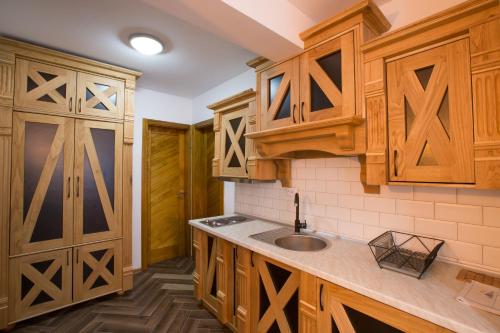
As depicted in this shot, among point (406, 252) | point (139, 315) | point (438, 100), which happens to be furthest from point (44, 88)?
point (406, 252)

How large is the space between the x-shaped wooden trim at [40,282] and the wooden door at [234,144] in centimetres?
192

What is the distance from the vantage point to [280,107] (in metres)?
1.95

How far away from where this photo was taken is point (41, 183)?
7.28 ft

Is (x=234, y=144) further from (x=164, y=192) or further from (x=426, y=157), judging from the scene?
(x=164, y=192)

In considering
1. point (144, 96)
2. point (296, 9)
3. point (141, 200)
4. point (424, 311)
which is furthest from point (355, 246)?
point (144, 96)

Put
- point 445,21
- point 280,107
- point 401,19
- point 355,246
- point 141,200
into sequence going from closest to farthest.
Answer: point 445,21, point 401,19, point 355,246, point 280,107, point 141,200

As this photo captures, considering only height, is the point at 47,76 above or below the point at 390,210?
above

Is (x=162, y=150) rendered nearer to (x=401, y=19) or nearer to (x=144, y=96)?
(x=144, y=96)

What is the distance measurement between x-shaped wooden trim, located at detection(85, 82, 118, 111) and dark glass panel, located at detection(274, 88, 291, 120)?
1.93 meters

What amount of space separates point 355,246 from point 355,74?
120cm

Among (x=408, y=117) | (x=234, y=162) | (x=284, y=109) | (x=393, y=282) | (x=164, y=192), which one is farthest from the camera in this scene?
(x=164, y=192)

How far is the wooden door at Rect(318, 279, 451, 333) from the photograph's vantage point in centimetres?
101

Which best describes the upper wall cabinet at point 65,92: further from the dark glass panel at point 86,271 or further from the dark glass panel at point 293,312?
the dark glass panel at point 293,312

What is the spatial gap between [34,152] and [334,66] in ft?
9.07
